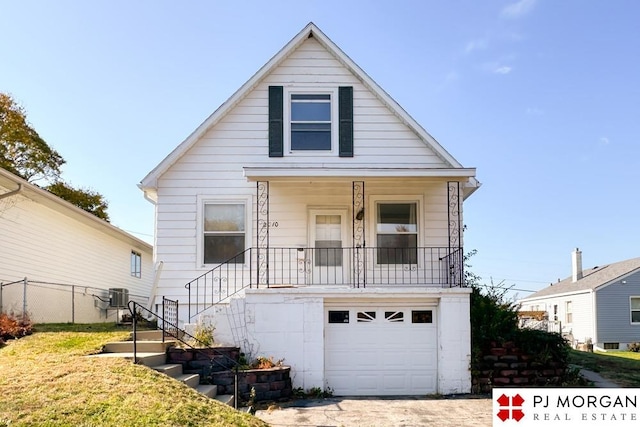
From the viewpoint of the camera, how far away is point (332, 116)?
13.9 metres

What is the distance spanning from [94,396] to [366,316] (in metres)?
6.18

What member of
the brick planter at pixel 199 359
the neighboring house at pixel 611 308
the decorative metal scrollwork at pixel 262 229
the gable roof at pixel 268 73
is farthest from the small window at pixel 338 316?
the neighboring house at pixel 611 308

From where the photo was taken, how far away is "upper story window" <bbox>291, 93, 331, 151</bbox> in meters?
13.9

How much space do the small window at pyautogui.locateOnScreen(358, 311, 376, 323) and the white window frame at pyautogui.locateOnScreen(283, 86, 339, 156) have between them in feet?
12.5

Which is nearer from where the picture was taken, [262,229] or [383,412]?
[383,412]

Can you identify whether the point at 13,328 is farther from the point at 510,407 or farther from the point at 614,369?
the point at 614,369

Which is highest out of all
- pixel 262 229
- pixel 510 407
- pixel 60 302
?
pixel 262 229

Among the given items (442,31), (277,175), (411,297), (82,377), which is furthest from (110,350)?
(442,31)

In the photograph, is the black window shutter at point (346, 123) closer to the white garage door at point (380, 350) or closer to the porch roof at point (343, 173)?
the porch roof at point (343, 173)

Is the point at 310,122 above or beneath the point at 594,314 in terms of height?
above

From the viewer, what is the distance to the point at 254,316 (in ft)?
38.7

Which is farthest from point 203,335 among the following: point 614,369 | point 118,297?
point 118,297

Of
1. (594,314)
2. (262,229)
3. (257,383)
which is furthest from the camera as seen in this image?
(594,314)

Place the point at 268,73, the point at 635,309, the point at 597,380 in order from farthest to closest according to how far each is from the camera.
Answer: the point at 635,309 → the point at 268,73 → the point at 597,380
